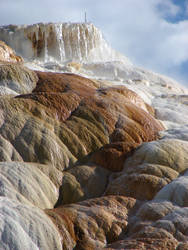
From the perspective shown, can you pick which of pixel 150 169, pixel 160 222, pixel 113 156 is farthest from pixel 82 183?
pixel 160 222

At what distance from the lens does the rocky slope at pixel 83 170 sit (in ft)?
13.8

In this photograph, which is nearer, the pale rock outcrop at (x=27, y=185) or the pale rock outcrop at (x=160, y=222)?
the pale rock outcrop at (x=160, y=222)

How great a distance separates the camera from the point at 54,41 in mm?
19297

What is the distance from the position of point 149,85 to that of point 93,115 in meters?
8.20

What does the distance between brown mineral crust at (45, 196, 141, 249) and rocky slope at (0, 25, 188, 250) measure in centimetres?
1

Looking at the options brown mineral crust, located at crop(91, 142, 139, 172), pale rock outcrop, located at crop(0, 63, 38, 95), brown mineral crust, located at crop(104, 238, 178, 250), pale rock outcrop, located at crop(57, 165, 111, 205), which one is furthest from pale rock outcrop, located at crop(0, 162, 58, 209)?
pale rock outcrop, located at crop(0, 63, 38, 95)

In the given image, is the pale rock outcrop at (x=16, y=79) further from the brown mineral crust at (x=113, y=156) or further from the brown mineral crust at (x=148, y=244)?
the brown mineral crust at (x=148, y=244)

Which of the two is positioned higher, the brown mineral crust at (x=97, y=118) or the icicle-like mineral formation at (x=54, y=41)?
the brown mineral crust at (x=97, y=118)

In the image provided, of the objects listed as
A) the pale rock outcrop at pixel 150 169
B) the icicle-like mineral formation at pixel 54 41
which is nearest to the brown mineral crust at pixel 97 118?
the pale rock outcrop at pixel 150 169

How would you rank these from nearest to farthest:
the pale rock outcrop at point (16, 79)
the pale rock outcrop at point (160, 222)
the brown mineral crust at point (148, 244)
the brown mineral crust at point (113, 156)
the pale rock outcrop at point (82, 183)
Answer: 1. the brown mineral crust at point (148, 244)
2. the pale rock outcrop at point (160, 222)
3. the pale rock outcrop at point (82, 183)
4. the brown mineral crust at point (113, 156)
5. the pale rock outcrop at point (16, 79)

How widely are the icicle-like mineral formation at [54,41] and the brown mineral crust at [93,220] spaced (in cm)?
1448

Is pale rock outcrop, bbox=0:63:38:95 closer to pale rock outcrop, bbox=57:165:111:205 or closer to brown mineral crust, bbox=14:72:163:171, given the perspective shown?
brown mineral crust, bbox=14:72:163:171

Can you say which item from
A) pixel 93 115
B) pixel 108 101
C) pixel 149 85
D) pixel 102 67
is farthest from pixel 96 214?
pixel 102 67

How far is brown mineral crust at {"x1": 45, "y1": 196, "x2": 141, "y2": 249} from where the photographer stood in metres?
4.34
